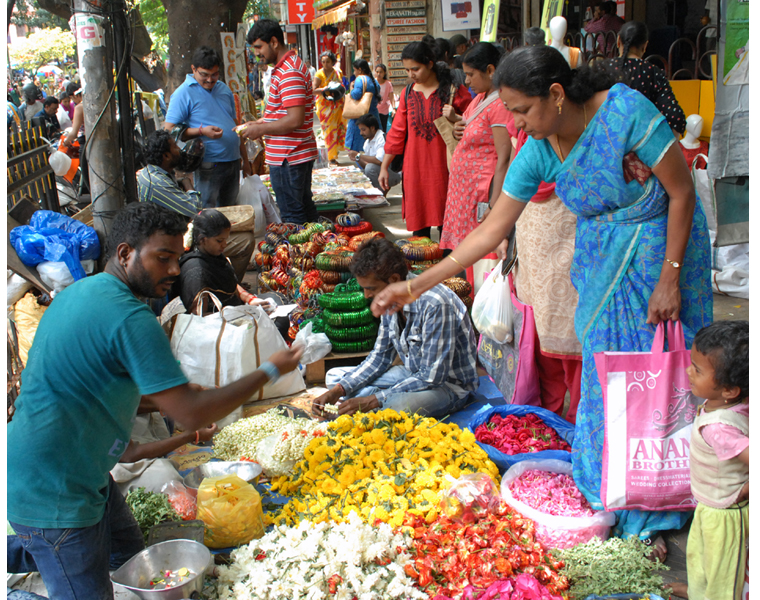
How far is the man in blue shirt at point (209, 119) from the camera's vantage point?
686 cm

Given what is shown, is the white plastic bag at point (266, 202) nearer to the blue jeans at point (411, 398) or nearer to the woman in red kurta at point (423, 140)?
the woman in red kurta at point (423, 140)

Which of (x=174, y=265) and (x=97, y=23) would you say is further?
(x=97, y=23)

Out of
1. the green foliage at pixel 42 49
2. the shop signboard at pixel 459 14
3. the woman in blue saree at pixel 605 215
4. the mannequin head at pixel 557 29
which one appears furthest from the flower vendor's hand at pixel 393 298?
the green foliage at pixel 42 49

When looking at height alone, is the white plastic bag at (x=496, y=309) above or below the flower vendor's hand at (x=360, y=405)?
above

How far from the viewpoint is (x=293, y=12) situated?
18438mm

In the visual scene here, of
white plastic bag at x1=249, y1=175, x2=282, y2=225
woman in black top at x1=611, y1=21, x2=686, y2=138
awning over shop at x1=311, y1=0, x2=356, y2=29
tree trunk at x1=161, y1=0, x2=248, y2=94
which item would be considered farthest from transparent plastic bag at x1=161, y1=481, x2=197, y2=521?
awning over shop at x1=311, y1=0, x2=356, y2=29

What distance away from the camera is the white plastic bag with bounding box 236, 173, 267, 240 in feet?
24.5

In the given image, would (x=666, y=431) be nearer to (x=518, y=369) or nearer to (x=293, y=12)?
(x=518, y=369)

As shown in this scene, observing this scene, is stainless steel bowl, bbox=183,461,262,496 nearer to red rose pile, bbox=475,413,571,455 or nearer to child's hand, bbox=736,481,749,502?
red rose pile, bbox=475,413,571,455

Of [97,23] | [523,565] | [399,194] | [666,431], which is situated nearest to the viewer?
[523,565]

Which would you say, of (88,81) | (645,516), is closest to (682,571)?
(645,516)

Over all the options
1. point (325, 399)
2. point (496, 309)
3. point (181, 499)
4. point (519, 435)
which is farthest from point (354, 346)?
point (181, 499)

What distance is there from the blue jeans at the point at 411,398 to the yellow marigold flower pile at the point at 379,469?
301 millimetres

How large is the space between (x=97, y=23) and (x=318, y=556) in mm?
3486
